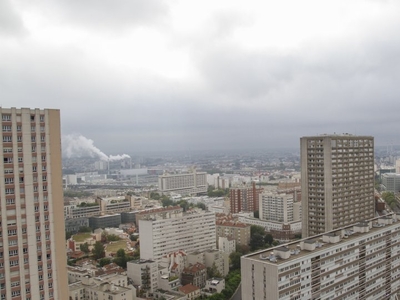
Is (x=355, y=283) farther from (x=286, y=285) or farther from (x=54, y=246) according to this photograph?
(x=54, y=246)

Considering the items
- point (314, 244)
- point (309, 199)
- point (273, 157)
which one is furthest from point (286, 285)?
point (273, 157)

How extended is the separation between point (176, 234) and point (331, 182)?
523 cm

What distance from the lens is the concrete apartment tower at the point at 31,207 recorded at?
466 cm

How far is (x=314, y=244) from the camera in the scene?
5785 mm

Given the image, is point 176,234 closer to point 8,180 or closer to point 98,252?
point 98,252

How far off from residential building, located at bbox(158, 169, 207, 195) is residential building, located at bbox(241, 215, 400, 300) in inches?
893

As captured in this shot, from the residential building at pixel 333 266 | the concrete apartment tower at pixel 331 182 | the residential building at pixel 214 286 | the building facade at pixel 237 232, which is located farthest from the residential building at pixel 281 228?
the residential building at pixel 333 266

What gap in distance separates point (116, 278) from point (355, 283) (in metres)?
5.18

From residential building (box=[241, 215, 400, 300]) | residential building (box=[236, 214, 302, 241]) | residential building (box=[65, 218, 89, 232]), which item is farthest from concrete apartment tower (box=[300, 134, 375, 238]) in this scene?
residential building (box=[65, 218, 89, 232])

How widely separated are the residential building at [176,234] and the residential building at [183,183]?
16.0m

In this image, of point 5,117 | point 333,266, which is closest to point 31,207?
point 5,117

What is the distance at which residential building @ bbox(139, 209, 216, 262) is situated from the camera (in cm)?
1180

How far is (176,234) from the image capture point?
485 inches

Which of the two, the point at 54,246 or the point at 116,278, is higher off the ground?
the point at 54,246
